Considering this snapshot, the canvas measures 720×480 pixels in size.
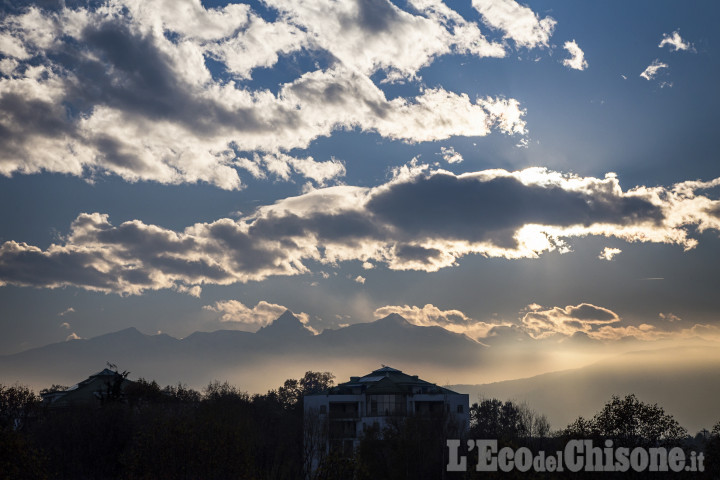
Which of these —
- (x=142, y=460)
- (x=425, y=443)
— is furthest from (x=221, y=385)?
(x=142, y=460)

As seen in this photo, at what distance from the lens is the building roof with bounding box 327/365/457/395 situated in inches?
4616

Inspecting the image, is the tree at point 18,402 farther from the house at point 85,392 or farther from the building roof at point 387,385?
the building roof at point 387,385

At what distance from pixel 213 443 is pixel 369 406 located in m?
72.9

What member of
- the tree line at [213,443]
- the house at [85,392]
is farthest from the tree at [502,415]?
the house at [85,392]

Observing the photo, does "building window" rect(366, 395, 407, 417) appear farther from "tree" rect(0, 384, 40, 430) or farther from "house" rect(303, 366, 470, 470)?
"tree" rect(0, 384, 40, 430)

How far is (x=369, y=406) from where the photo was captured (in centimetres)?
11575

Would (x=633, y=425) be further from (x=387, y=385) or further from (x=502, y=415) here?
(x=502, y=415)

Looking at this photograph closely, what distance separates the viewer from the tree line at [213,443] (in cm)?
4356

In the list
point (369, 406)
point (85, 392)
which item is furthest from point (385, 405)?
A: point (85, 392)

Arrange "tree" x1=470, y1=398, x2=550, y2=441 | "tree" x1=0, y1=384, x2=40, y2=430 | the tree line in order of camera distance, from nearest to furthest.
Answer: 1. the tree line
2. "tree" x1=0, y1=384, x2=40, y2=430
3. "tree" x1=470, y1=398, x2=550, y2=441

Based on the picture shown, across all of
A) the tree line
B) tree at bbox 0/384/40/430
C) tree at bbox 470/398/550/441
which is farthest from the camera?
tree at bbox 470/398/550/441

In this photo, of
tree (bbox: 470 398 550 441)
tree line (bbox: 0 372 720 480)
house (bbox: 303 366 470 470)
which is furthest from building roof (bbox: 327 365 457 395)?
tree (bbox: 470 398 550 441)

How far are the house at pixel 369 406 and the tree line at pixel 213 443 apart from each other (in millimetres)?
4435

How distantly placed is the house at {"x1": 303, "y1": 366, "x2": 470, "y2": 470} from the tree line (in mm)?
4435
